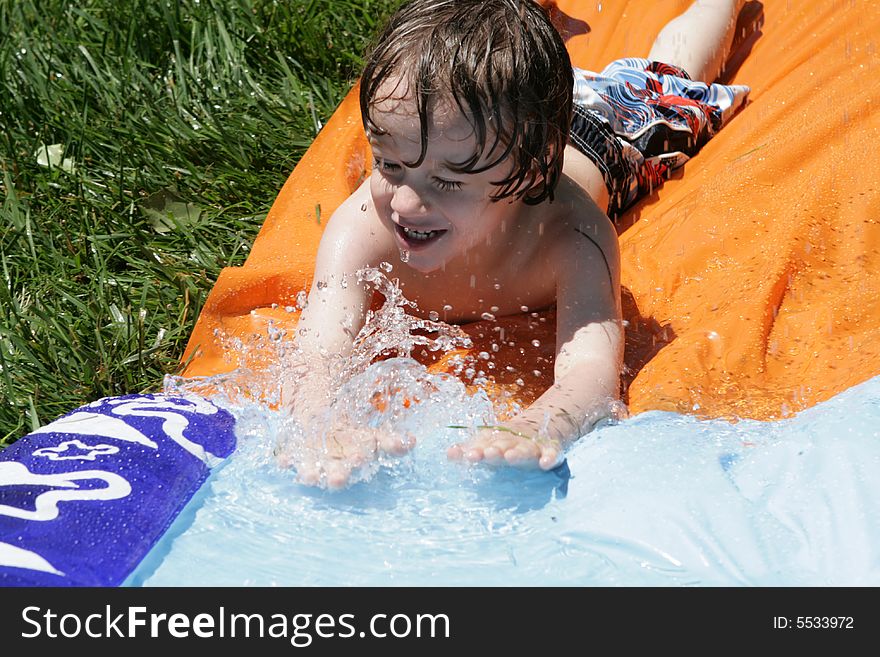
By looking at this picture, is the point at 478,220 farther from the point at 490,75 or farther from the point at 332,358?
the point at 332,358

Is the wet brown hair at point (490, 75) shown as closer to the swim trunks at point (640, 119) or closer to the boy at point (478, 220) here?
the boy at point (478, 220)

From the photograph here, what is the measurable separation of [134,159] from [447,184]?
1.66m

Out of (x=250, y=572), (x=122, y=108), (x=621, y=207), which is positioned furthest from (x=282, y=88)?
(x=250, y=572)

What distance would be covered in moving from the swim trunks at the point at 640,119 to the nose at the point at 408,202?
1020 millimetres

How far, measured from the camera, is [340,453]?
2.01 meters

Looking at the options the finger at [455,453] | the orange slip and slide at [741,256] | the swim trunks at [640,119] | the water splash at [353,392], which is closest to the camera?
the finger at [455,453]

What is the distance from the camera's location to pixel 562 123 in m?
2.38

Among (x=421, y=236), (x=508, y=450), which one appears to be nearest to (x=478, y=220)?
(x=421, y=236)

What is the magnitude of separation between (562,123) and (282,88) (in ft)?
5.80

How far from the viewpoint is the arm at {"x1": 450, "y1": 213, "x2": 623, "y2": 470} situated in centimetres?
200

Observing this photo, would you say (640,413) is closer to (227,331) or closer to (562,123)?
(562,123)

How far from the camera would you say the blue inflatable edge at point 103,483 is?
1834 mm

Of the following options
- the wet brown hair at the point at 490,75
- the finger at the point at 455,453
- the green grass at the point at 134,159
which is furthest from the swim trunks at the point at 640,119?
the finger at the point at 455,453

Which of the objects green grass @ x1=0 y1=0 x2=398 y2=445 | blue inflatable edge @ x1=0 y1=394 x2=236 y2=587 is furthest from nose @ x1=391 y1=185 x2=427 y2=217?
green grass @ x1=0 y1=0 x2=398 y2=445
